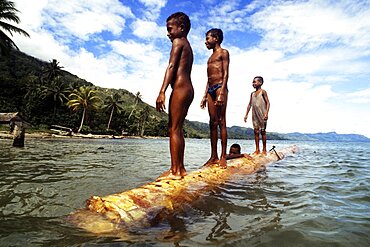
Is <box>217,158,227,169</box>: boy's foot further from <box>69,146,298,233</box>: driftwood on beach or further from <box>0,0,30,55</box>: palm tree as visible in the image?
<box>0,0,30,55</box>: palm tree

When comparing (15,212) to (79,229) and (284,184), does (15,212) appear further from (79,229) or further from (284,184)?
(284,184)

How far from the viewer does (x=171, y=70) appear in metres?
3.96

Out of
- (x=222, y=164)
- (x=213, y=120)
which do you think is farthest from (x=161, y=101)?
(x=213, y=120)

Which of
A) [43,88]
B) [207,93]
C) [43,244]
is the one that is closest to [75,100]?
[43,88]

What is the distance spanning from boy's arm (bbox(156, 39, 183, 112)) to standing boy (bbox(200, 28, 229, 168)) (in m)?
1.58

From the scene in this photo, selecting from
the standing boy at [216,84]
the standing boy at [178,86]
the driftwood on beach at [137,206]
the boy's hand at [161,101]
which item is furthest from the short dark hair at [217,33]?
the driftwood on beach at [137,206]

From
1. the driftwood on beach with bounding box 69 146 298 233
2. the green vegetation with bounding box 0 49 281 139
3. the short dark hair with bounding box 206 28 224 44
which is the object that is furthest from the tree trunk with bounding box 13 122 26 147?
the green vegetation with bounding box 0 49 281 139

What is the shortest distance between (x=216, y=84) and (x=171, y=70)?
183cm

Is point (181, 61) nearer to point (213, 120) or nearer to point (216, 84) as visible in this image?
point (216, 84)

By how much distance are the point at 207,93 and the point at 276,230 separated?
397 cm

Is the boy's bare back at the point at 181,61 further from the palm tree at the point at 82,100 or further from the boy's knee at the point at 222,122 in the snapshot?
the palm tree at the point at 82,100

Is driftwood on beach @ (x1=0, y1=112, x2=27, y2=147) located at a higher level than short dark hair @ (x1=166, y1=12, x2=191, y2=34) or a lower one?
lower

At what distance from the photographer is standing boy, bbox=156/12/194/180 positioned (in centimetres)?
390

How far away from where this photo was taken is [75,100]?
49562mm
